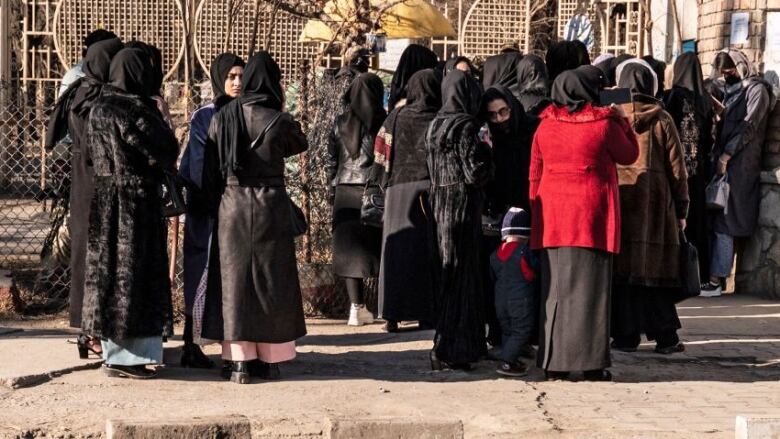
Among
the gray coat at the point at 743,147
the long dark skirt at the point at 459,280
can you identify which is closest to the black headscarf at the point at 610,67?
the gray coat at the point at 743,147

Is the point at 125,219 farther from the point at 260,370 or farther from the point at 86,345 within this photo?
the point at 260,370

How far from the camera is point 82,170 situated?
25.8 ft

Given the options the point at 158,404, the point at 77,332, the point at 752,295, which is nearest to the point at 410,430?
the point at 158,404

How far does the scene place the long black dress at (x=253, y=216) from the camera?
741 centimetres

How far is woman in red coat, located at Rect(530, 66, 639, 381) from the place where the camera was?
760cm

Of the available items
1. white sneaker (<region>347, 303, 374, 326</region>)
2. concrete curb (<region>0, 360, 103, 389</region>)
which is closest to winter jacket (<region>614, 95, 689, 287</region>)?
white sneaker (<region>347, 303, 374, 326</region>)

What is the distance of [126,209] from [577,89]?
253cm

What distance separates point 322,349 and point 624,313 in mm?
1889

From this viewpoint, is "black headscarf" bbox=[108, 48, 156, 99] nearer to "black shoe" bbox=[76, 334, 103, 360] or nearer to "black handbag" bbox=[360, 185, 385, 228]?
"black shoe" bbox=[76, 334, 103, 360]

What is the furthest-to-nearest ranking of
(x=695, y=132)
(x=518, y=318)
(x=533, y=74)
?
1. (x=695, y=132)
2. (x=533, y=74)
3. (x=518, y=318)

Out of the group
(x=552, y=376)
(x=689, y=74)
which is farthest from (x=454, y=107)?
(x=689, y=74)

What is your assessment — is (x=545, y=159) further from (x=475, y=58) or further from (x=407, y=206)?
(x=475, y=58)

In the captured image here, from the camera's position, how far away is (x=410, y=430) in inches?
255

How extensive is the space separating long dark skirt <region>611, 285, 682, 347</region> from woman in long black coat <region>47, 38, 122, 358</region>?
3154 mm
